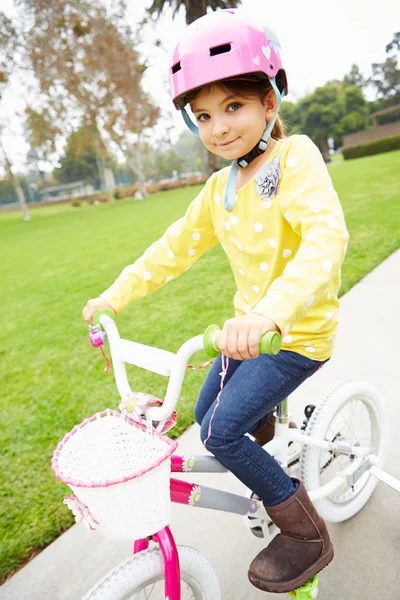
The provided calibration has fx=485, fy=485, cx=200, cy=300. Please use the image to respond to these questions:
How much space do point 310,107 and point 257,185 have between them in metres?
49.1

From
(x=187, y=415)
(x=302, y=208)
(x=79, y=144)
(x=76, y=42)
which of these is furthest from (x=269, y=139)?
(x=79, y=144)

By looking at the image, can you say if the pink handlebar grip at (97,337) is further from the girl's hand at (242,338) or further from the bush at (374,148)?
the bush at (374,148)

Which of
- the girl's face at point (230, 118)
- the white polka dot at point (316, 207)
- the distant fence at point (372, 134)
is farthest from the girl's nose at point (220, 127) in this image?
the distant fence at point (372, 134)

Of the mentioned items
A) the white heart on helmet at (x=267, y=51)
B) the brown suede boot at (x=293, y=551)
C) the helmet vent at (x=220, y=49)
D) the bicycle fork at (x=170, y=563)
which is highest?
the helmet vent at (x=220, y=49)

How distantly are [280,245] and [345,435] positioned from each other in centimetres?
109

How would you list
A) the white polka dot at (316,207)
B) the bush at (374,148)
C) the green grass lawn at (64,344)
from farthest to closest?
the bush at (374,148) < the green grass lawn at (64,344) < the white polka dot at (316,207)

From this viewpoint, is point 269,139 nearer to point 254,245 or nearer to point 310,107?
point 254,245

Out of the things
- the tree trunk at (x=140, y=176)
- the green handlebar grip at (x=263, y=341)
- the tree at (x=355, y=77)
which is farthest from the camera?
the tree at (x=355, y=77)

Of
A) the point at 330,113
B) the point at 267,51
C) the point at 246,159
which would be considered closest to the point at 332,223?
the point at 246,159

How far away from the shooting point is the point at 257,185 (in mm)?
1619

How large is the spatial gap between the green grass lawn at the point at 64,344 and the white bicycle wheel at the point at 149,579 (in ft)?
3.32

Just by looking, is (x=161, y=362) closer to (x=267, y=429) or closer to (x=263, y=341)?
(x=263, y=341)

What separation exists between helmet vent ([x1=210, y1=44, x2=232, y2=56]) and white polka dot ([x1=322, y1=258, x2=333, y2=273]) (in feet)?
2.32

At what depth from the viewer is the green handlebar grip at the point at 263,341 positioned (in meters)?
1.11
